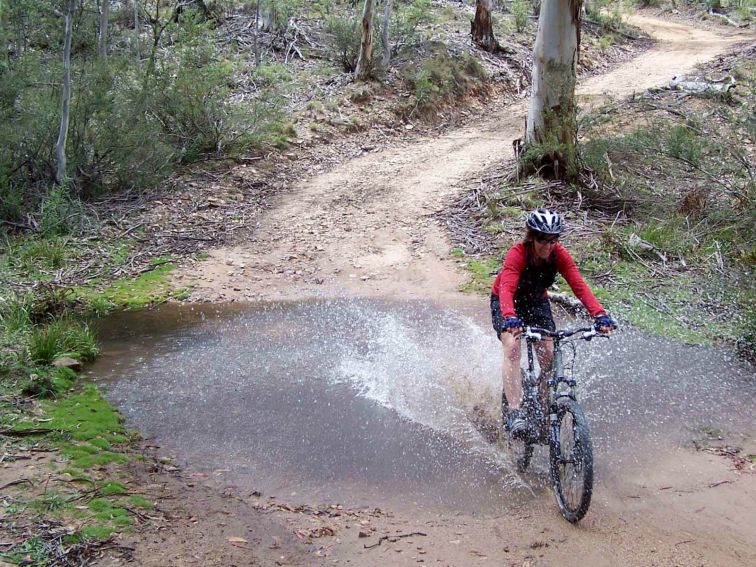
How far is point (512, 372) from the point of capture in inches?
200

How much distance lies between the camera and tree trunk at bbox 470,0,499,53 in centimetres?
2103

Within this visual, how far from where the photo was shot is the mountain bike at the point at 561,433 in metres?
4.45

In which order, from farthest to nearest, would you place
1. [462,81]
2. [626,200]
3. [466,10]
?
[466,10] < [462,81] < [626,200]

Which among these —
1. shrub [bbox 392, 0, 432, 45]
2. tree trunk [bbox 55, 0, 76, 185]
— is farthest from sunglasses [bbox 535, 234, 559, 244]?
shrub [bbox 392, 0, 432, 45]

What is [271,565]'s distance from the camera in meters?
4.06

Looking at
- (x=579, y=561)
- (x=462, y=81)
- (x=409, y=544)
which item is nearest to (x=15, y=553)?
(x=409, y=544)

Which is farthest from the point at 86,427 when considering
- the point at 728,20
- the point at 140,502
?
the point at 728,20

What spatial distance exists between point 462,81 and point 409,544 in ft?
54.2

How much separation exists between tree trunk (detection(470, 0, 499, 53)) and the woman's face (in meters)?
17.8

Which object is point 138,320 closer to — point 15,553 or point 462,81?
point 15,553

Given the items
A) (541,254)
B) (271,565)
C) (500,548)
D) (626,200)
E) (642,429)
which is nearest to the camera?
(271,565)

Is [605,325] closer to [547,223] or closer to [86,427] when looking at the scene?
[547,223]

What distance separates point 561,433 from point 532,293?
1.15 m

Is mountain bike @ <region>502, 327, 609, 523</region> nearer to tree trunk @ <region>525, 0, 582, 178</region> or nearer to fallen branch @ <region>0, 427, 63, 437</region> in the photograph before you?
fallen branch @ <region>0, 427, 63, 437</region>
